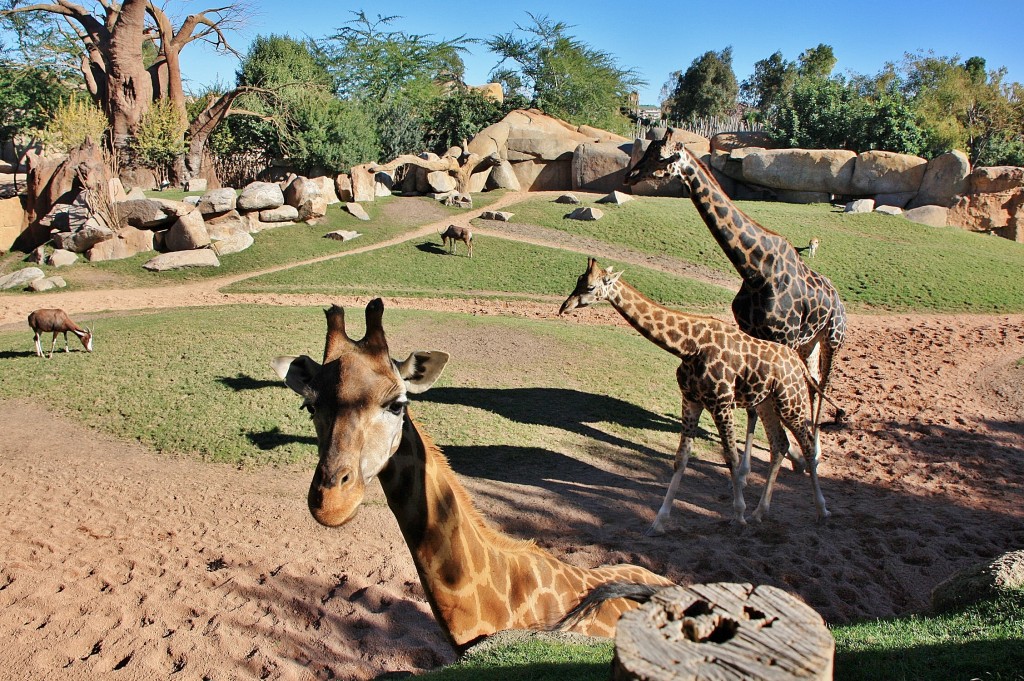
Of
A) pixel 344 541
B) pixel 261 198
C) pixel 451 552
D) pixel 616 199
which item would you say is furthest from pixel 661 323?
pixel 616 199

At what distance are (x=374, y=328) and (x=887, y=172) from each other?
2861 centimetres

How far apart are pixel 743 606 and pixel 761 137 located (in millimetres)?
36207

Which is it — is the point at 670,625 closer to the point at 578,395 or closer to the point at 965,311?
the point at 578,395

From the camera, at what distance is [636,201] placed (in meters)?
27.4

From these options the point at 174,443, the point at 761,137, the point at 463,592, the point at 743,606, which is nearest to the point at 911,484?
the point at 463,592

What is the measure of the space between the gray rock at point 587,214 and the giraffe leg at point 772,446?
1744cm

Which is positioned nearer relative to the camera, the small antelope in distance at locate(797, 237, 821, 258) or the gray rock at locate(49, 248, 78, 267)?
the gray rock at locate(49, 248, 78, 267)

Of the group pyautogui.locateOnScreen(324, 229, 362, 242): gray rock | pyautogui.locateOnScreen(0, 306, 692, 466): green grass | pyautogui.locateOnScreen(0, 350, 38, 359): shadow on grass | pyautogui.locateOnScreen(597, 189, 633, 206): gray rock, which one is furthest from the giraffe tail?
pyautogui.locateOnScreen(597, 189, 633, 206): gray rock

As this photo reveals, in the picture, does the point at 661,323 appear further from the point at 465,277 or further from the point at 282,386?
the point at 465,277

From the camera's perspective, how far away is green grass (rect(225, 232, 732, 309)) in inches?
761

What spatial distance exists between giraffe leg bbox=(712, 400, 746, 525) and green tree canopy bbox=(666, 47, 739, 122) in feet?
151

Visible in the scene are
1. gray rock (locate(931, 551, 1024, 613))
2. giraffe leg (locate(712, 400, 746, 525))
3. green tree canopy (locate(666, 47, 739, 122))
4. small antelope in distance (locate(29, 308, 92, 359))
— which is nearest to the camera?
gray rock (locate(931, 551, 1024, 613))

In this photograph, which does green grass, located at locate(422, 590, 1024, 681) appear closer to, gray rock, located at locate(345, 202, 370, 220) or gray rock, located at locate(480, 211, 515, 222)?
gray rock, located at locate(480, 211, 515, 222)

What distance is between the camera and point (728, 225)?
9680 millimetres
